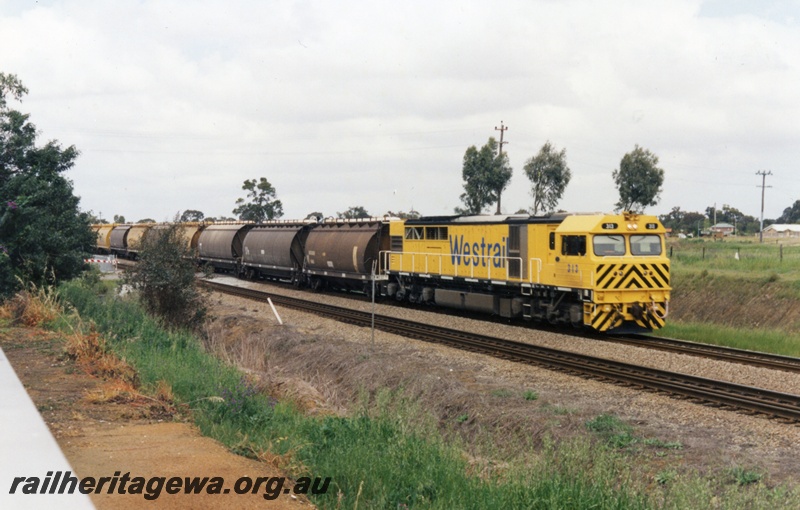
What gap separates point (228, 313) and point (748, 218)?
120m

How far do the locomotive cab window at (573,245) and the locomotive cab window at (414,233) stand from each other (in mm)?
8096

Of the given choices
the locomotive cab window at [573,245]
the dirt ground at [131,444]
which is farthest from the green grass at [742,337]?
the dirt ground at [131,444]

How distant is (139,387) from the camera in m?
10.1

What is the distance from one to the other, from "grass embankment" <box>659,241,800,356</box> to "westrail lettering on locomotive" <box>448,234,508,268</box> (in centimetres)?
528

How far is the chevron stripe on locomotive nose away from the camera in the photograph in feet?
64.3

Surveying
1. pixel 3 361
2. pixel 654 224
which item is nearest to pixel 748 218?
pixel 654 224

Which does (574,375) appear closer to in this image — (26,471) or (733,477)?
(733,477)

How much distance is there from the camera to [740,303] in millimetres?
27344

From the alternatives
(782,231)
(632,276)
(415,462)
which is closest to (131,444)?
(415,462)

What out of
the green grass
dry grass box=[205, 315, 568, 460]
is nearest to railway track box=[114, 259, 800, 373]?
the green grass

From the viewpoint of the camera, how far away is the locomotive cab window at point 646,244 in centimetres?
2053

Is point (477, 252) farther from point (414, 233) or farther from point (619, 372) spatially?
point (619, 372)

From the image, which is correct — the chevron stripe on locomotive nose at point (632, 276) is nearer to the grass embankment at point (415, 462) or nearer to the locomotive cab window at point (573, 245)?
the locomotive cab window at point (573, 245)

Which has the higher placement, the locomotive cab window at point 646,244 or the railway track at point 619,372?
the locomotive cab window at point 646,244
